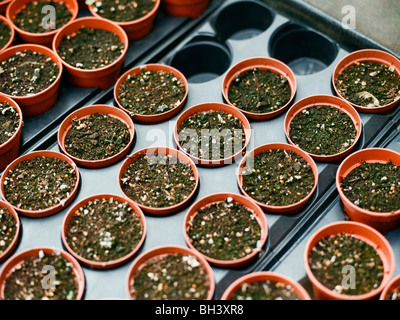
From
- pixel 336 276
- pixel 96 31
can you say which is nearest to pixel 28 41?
pixel 96 31

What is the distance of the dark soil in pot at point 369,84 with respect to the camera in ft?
9.15

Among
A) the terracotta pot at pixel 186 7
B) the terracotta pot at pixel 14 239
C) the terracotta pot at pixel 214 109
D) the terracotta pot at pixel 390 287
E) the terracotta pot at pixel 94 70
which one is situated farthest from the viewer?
the terracotta pot at pixel 186 7

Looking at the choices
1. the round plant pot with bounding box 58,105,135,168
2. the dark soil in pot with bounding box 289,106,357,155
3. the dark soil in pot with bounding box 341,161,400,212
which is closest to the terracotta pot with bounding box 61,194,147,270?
the round plant pot with bounding box 58,105,135,168

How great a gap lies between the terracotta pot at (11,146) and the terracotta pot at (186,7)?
3.79 ft

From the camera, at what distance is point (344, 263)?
2.26 m

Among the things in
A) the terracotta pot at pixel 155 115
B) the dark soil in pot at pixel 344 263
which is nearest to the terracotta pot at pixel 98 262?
the terracotta pot at pixel 155 115

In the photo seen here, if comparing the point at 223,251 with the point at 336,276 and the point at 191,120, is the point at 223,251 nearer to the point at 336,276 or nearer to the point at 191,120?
the point at 336,276

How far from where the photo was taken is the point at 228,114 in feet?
Answer: 9.19

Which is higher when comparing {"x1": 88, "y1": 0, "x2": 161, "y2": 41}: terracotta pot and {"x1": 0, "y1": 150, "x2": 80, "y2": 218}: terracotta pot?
{"x1": 88, "y1": 0, "x2": 161, "y2": 41}: terracotta pot

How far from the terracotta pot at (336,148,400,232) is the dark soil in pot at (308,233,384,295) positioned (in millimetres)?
124

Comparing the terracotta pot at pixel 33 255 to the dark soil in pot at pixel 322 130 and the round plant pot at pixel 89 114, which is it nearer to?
the round plant pot at pixel 89 114

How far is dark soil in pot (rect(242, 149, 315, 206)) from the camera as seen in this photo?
249cm

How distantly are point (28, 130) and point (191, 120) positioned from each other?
2.98 ft

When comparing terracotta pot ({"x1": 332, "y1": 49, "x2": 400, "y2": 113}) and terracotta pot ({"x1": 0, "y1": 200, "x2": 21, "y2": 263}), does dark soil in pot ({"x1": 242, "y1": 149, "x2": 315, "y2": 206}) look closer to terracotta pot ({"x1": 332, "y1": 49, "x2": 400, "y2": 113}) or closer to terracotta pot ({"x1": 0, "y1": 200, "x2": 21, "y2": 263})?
terracotta pot ({"x1": 332, "y1": 49, "x2": 400, "y2": 113})
